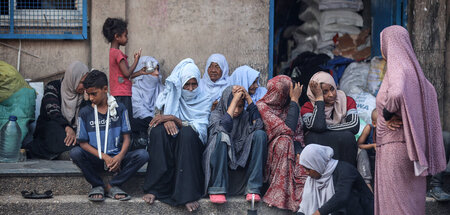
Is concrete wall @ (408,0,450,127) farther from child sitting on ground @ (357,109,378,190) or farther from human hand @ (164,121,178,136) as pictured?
human hand @ (164,121,178,136)

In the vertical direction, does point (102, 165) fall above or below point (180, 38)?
below

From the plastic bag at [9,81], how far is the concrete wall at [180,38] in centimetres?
48

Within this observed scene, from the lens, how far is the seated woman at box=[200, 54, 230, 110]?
20.8 ft

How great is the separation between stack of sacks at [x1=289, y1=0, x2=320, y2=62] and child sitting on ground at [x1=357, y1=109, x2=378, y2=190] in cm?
247

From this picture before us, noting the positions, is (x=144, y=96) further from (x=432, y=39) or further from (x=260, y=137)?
(x=432, y=39)

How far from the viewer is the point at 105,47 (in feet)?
22.5

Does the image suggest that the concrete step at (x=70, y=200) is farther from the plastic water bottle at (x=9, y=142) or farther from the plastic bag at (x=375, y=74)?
the plastic bag at (x=375, y=74)

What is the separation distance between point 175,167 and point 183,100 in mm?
777

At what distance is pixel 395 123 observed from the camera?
4.46 m

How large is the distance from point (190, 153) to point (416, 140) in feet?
6.57

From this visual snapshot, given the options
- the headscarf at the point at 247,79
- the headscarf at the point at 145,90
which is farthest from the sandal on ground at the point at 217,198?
the headscarf at the point at 145,90

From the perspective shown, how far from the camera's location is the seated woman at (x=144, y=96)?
6312 millimetres

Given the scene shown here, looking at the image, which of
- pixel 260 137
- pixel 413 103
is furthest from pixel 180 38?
pixel 413 103

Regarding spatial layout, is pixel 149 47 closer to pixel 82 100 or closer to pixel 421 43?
pixel 82 100
